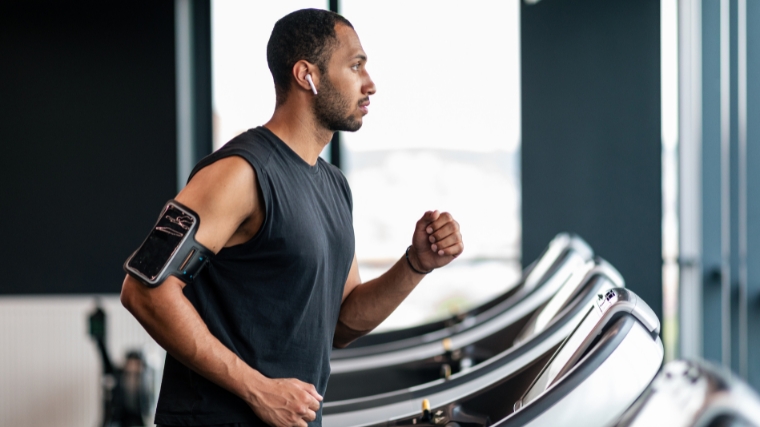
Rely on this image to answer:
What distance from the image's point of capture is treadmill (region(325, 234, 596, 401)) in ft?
8.94

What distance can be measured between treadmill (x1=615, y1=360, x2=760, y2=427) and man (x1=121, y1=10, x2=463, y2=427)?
2.18 ft

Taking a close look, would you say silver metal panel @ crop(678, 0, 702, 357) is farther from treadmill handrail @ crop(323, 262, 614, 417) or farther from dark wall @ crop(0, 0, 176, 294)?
dark wall @ crop(0, 0, 176, 294)

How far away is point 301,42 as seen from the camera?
1.54 m

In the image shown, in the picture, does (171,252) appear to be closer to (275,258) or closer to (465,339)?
(275,258)

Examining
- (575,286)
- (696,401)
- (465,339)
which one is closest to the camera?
(696,401)

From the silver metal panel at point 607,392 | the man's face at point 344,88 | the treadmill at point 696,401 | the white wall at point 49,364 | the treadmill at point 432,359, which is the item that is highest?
the man's face at point 344,88

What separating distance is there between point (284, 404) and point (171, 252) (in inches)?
12.6

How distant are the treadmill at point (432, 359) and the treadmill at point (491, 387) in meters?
0.55

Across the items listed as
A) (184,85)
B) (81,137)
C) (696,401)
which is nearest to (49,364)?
(81,137)

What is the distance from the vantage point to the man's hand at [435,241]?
1.61 metres

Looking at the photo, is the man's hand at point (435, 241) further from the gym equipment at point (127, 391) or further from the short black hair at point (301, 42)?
the gym equipment at point (127, 391)

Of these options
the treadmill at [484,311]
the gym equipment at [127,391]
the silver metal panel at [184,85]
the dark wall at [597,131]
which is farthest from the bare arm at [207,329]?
the silver metal panel at [184,85]

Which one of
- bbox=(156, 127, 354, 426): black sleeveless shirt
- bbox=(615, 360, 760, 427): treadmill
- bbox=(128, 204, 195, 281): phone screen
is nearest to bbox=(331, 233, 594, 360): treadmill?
bbox=(156, 127, 354, 426): black sleeveless shirt

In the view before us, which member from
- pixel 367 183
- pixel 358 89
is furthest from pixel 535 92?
pixel 358 89
